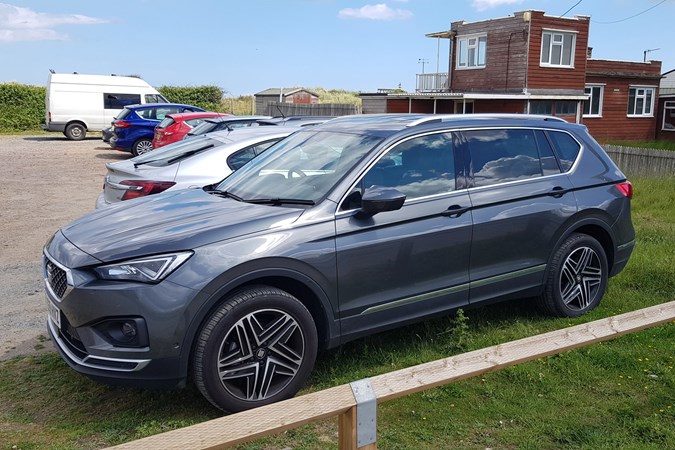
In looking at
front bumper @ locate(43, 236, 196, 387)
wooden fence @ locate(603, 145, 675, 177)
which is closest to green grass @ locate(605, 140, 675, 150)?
wooden fence @ locate(603, 145, 675, 177)

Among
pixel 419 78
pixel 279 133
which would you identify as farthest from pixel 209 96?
pixel 279 133

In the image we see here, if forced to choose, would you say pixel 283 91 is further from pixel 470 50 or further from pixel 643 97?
pixel 643 97

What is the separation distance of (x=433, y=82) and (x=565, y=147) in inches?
1380

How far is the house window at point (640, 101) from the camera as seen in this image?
38816 millimetres

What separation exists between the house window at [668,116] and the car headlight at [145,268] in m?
42.1

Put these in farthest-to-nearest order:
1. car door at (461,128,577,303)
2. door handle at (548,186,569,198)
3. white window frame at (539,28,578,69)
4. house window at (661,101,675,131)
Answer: house window at (661,101,675,131)
white window frame at (539,28,578,69)
door handle at (548,186,569,198)
car door at (461,128,577,303)

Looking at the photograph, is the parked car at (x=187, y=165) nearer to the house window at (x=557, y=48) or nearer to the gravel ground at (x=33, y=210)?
the gravel ground at (x=33, y=210)

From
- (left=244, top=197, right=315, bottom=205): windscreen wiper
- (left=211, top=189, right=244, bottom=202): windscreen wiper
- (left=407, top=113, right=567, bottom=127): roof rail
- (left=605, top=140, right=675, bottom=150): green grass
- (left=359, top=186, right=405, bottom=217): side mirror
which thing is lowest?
(left=605, top=140, right=675, bottom=150): green grass

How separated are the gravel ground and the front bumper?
1672 millimetres

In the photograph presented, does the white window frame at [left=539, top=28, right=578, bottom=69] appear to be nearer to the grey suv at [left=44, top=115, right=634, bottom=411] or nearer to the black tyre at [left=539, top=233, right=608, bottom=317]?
the grey suv at [left=44, top=115, right=634, bottom=411]

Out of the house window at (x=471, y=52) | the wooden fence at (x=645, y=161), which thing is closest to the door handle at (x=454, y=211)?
the wooden fence at (x=645, y=161)

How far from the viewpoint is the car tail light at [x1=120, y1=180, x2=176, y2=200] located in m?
7.16

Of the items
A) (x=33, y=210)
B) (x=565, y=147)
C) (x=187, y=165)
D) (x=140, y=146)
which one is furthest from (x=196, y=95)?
(x=565, y=147)

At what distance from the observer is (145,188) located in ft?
23.5
